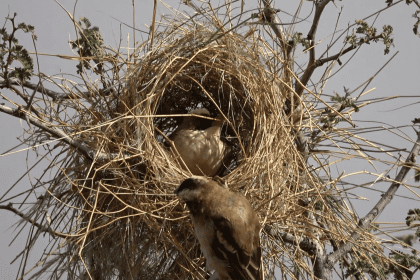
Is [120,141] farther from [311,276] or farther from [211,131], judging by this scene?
[311,276]

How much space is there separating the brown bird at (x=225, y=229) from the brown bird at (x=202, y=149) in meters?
0.39

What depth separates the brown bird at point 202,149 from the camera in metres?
2.06

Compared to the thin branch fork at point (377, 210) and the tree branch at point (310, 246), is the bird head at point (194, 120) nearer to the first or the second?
the tree branch at point (310, 246)

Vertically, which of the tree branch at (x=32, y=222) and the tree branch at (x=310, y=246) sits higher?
the tree branch at (x=310, y=246)

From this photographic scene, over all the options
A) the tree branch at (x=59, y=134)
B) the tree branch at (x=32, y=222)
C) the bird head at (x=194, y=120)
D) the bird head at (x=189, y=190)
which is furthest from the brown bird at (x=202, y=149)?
the tree branch at (x=32, y=222)

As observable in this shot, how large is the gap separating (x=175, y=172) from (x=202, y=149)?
25 centimetres

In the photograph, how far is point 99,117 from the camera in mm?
2086

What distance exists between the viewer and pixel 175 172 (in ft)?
6.10

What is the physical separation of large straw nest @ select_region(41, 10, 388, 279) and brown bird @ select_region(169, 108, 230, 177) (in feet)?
0.29

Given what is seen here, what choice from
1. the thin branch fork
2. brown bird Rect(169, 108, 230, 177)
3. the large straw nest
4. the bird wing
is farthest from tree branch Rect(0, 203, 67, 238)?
the thin branch fork

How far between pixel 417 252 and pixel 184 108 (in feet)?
3.41

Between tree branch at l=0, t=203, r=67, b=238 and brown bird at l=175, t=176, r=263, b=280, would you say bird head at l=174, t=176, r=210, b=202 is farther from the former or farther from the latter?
tree branch at l=0, t=203, r=67, b=238

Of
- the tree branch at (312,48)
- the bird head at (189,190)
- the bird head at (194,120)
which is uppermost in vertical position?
the tree branch at (312,48)

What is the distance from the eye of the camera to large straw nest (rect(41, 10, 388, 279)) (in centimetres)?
183
